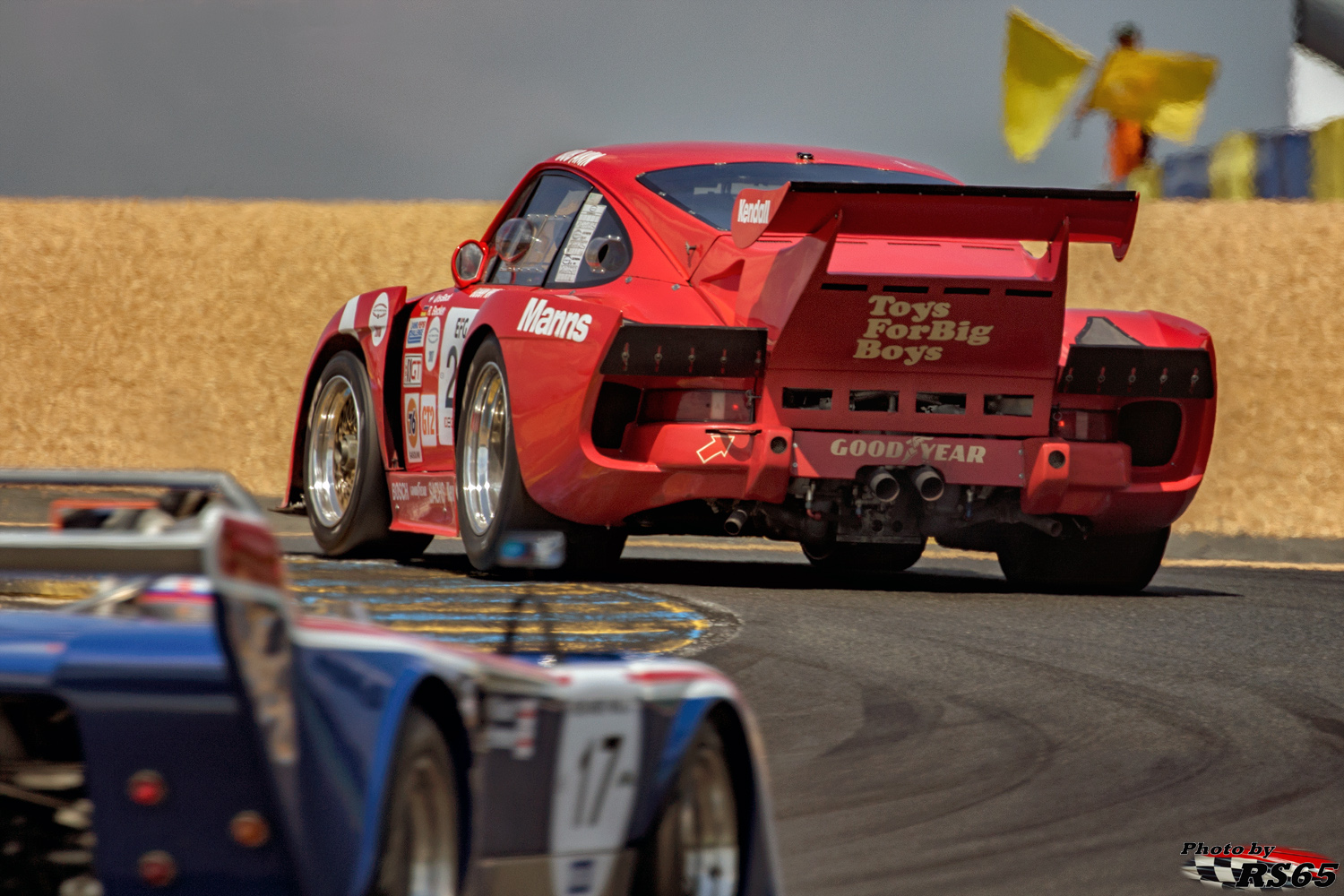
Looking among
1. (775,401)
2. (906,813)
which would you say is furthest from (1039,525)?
(906,813)

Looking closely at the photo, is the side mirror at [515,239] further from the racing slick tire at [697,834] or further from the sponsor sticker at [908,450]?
the racing slick tire at [697,834]

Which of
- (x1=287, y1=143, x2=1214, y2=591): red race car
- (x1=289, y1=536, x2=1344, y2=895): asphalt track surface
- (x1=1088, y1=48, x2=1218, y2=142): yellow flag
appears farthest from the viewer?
(x1=1088, y1=48, x2=1218, y2=142): yellow flag

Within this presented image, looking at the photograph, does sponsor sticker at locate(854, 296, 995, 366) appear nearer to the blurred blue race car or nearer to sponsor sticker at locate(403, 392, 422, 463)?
sponsor sticker at locate(403, 392, 422, 463)

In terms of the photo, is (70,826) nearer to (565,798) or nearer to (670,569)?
(565,798)

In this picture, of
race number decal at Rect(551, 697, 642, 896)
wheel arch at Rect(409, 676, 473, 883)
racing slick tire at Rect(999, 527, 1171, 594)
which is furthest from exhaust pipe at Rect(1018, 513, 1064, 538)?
wheel arch at Rect(409, 676, 473, 883)

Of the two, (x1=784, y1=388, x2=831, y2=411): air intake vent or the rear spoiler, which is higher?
the rear spoiler

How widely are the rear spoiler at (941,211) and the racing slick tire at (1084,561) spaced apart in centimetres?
207

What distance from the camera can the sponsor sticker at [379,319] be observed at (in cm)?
975

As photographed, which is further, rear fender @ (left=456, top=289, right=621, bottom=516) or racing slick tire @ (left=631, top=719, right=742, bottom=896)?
rear fender @ (left=456, top=289, right=621, bottom=516)

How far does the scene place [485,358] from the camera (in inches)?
342

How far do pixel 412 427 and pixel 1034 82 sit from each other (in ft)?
62.9

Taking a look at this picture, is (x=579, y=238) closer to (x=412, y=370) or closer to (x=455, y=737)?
(x=412, y=370)

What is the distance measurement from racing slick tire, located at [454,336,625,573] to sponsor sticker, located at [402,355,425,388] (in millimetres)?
616

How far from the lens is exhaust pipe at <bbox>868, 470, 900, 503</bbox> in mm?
8203
